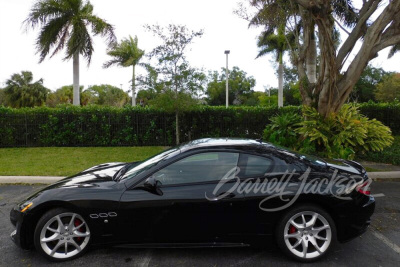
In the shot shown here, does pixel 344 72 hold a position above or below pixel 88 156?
above

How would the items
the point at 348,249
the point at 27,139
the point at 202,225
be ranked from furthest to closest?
the point at 27,139, the point at 348,249, the point at 202,225

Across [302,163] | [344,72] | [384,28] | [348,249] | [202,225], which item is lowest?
[348,249]

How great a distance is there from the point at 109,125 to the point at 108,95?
159ft

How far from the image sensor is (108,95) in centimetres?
5881

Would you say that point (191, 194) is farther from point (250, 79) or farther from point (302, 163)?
point (250, 79)

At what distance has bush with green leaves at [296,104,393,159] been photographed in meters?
8.59

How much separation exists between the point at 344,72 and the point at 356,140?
2187 millimetres

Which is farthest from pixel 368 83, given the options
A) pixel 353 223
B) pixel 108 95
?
pixel 353 223

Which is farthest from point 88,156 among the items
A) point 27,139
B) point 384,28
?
point 384,28

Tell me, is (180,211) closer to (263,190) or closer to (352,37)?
(263,190)

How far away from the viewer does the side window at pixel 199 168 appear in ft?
11.1

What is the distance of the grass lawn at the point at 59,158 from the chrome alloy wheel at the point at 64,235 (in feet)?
14.0

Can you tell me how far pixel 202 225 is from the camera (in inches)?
129

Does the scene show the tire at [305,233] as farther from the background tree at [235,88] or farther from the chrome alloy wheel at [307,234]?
the background tree at [235,88]
